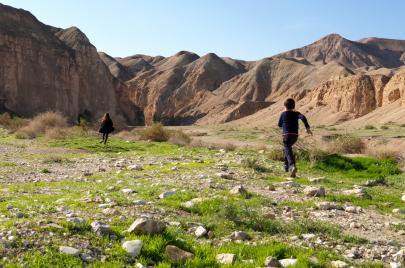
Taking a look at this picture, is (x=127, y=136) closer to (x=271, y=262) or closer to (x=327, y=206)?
(x=327, y=206)

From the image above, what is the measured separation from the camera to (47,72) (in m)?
53.5

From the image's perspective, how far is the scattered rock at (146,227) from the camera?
3686 millimetres

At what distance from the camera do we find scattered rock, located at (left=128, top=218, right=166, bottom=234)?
12.1 ft

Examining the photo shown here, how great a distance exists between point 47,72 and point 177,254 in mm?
57634

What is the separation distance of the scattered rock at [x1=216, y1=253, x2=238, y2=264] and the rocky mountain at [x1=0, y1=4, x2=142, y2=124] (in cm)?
5046

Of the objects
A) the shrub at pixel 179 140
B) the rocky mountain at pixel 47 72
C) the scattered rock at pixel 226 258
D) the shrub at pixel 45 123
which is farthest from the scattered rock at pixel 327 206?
the rocky mountain at pixel 47 72

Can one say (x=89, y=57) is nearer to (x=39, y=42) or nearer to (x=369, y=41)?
(x=39, y=42)

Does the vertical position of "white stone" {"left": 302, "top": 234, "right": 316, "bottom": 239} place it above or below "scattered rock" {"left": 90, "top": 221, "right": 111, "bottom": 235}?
below

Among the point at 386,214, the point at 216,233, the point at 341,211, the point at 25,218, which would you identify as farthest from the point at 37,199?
the point at 386,214

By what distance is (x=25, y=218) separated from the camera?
3857 millimetres

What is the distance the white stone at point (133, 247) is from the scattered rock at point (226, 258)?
849 mm

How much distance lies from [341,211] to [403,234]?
1192 millimetres

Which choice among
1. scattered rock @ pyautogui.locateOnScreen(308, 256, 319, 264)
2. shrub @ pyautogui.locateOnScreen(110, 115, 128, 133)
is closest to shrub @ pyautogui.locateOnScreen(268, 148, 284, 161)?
scattered rock @ pyautogui.locateOnScreen(308, 256, 319, 264)

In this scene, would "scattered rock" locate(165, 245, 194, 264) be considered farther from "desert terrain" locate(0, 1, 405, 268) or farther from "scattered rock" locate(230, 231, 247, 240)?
"scattered rock" locate(230, 231, 247, 240)
